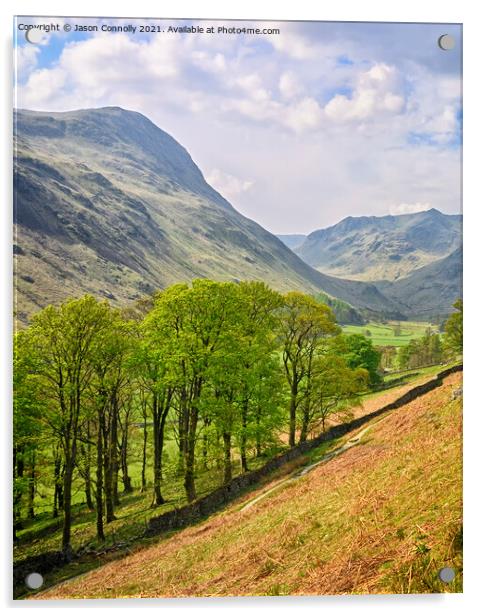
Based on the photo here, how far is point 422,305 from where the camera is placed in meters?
11.5

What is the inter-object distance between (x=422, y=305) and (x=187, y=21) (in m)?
8.14

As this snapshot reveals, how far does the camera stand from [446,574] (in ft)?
25.4

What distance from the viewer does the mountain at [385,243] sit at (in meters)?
10.0

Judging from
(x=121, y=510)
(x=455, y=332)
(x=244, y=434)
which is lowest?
(x=121, y=510)

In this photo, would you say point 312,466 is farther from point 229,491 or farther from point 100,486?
point 100,486

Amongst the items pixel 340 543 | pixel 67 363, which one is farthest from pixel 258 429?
pixel 67 363

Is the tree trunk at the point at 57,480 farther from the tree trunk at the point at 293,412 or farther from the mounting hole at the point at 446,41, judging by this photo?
the mounting hole at the point at 446,41

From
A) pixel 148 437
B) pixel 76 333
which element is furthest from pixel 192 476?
pixel 76 333

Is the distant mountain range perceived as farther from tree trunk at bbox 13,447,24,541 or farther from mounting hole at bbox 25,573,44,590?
mounting hole at bbox 25,573,44,590

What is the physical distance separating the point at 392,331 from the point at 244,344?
13.8ft

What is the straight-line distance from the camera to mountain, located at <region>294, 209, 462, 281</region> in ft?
32.8

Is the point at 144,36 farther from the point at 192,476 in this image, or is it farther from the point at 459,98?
the point at 192,476
